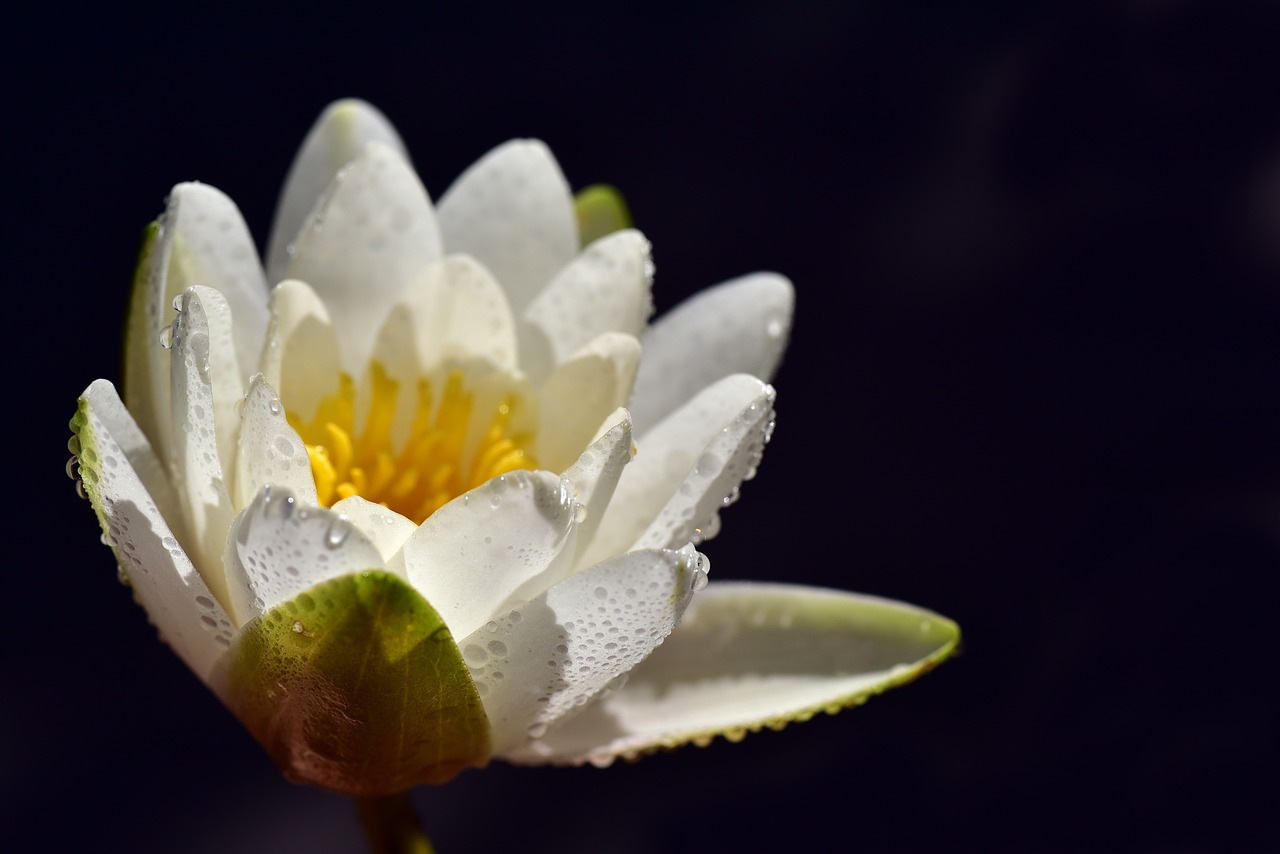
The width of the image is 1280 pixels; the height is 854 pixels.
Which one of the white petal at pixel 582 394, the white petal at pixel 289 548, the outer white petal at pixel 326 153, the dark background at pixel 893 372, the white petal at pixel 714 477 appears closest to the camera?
the white petal at pixel 289 548

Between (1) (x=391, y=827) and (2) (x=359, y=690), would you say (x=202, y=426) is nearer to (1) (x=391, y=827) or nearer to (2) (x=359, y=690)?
(2) (x=359, y=690)

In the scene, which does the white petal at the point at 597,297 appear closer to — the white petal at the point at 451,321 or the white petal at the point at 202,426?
the white petal at the point at 451,321

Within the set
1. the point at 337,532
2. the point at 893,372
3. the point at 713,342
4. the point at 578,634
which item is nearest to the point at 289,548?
the point at 337,532

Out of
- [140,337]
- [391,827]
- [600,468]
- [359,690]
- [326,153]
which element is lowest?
[391,827]

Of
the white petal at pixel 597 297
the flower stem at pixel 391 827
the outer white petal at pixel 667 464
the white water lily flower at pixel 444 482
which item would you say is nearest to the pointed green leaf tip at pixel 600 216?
the white water lily flower at pixel 444 482

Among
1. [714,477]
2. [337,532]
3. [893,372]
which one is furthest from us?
[893,372]

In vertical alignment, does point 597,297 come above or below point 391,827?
above

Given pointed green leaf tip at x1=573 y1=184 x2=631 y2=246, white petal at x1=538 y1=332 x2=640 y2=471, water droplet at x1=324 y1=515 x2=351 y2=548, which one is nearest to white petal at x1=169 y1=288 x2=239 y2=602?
water droplet at x1=324 y1=515 x2=351 y2=548
